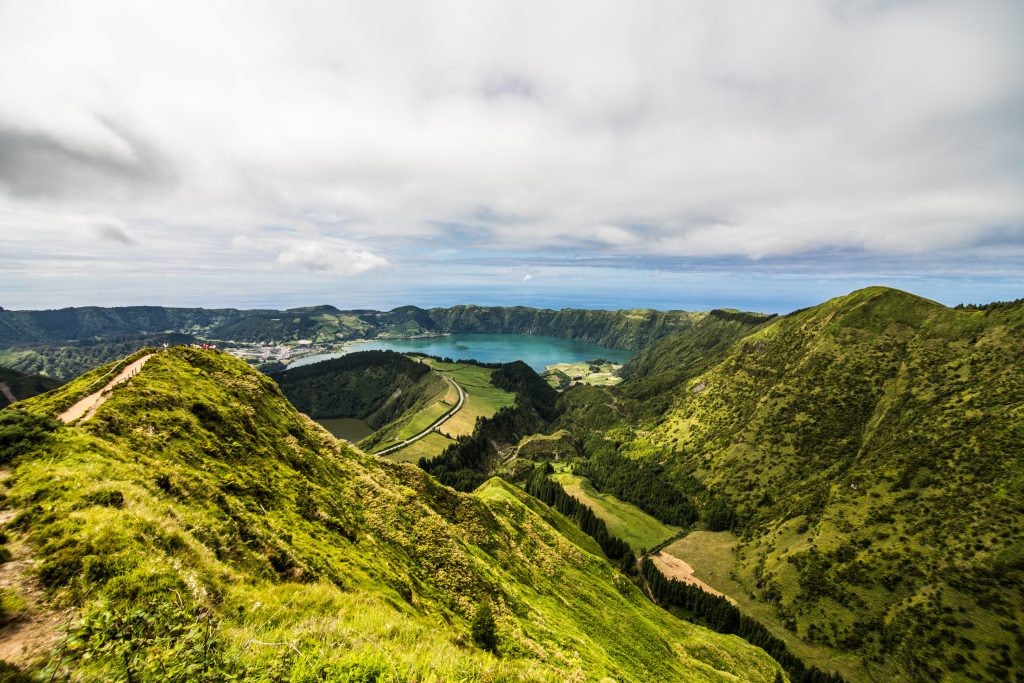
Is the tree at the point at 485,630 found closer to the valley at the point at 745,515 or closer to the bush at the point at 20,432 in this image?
the valley at the point at 745,515

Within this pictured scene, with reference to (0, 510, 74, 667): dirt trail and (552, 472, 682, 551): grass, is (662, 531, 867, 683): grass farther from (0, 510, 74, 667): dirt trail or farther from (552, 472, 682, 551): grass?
(0, 510, 74, 667): dirt trail

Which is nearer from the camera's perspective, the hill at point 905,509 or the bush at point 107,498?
the bush at point 107,498

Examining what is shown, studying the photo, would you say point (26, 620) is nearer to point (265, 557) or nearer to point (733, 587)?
point (265, 557)

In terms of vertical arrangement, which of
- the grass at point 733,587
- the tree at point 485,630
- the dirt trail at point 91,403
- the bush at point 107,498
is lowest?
the grass at point 733,587

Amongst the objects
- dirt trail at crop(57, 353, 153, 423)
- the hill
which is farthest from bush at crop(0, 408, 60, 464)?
the hill

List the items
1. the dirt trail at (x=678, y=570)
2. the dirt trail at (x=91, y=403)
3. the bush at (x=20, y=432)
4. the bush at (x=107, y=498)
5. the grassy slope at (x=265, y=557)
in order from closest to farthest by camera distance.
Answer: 1. the grassy slope at (x=265, y=557)
2. the bush at (x=107, y=498)
3. the bush at (x=20, y=432)
4. the dirt trail at (x=91, y=403)
5. the dirt trail at (x=678, y=570)

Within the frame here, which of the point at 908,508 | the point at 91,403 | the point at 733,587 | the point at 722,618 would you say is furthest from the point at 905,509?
the point at 91,403

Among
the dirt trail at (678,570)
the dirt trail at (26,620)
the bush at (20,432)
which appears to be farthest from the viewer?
the dirt trail at (678,570)

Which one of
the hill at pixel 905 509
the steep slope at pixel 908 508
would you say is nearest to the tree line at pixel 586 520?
the hill at pixel 905 509
